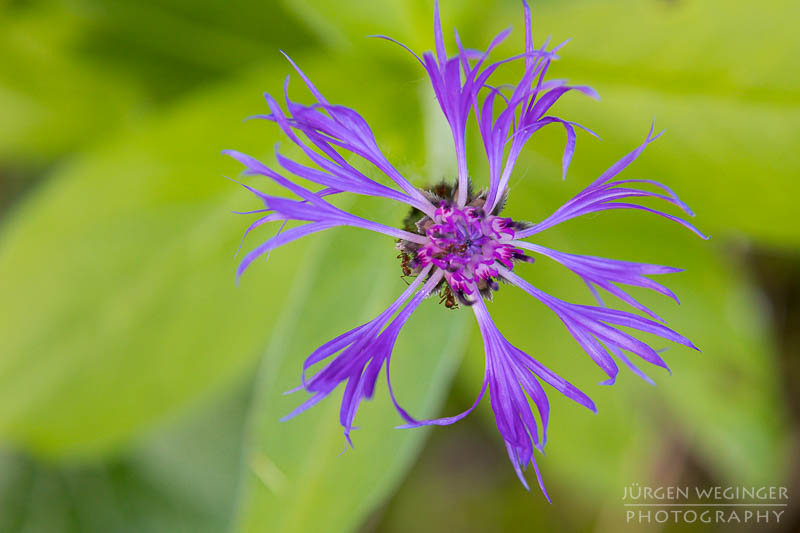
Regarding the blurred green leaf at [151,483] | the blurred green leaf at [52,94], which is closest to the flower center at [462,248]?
the blurred green leaf at [52,94]

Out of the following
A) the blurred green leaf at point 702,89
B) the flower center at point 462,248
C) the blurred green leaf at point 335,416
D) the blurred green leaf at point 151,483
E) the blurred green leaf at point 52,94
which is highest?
the blurred green leaf at point 52,94

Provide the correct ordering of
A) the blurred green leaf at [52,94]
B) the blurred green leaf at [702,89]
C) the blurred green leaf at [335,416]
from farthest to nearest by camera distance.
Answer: the blurred green leaf at [52,94], the blurred green leaf at [702,89], the blurred green leaf at [335,416]

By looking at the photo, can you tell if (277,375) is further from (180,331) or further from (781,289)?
(781,289)

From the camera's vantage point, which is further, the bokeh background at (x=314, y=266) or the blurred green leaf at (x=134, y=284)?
the blurred green leaf at (x=134, y=284)

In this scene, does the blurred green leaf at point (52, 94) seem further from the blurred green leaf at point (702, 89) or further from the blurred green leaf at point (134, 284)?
the blurred green leaf at point (702, 89)

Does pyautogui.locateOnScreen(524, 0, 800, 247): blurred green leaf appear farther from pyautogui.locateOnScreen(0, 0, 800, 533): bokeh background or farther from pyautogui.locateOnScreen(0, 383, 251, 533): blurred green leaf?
pyautogui.locateOnScreen(0, 383, 251, 533): blurred green leaf

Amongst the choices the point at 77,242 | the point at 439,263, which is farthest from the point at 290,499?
the point at 77,242

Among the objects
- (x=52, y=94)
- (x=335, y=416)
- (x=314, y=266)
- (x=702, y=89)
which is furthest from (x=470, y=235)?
(x=52, y=94)

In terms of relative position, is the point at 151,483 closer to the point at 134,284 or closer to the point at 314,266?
the point at 134,284

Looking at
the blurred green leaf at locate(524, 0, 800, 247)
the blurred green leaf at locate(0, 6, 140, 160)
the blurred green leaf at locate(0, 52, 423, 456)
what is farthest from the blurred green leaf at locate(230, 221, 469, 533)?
the blurred green leaf at locate(0, 6, 140, 160)
